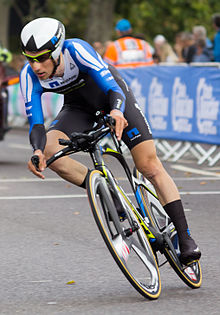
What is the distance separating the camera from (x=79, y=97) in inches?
247

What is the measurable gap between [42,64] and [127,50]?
11.8 metres

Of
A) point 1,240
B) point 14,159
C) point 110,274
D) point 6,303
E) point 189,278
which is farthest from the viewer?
point 14,159

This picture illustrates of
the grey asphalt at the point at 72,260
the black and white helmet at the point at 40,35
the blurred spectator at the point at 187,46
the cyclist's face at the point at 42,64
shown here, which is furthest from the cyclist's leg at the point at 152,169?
the blurred spectator at the point at 187,46

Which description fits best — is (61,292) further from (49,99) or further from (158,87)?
(49,99)

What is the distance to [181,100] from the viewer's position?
49.7 feet

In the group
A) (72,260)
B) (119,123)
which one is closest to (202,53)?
(72,260)

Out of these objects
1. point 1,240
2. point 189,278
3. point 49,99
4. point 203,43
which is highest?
point 189,278

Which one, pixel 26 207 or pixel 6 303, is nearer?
pixel 6 303

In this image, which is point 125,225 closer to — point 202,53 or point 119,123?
point 119,123

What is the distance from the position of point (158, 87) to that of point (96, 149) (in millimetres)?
10310

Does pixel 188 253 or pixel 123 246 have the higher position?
pixel 123 246

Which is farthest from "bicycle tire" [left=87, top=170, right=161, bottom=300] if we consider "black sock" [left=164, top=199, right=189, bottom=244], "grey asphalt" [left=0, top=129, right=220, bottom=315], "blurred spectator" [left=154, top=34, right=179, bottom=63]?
"blurred spectator" [left=154, top=34, right=179, bottom=63]

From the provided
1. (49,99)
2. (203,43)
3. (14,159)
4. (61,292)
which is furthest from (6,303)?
(49,99)

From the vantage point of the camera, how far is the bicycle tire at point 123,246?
5.30 metres
